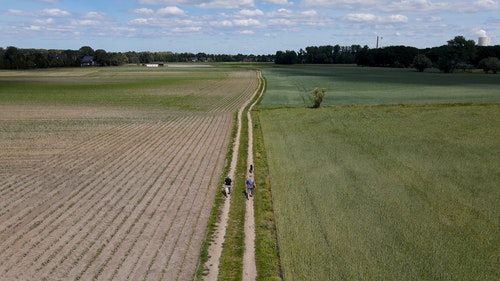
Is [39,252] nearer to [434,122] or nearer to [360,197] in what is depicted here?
[360,197]

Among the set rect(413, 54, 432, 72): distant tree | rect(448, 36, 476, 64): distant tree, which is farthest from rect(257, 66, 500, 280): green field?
rect(448, 36, 476, 64): distant tree

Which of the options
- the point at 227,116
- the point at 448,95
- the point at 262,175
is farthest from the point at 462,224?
the point at 448,95

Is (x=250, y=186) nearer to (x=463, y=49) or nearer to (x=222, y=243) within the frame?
(x=222, y=243)

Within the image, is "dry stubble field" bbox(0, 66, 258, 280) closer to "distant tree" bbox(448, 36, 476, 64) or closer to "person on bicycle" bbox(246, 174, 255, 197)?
"person on bicycle" bbox(246, 174, 255, 197)

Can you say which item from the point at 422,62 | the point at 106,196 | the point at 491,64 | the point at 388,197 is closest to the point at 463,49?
the point at 422,62

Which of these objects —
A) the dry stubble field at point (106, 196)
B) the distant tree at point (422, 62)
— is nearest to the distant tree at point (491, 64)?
the distant tree at point (422, 62)
